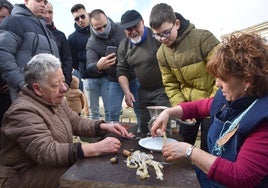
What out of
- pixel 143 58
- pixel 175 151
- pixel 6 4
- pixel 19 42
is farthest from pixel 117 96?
pixel 175 151

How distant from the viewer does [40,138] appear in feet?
6.54

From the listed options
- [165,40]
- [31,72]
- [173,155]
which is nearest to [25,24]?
[31,72]

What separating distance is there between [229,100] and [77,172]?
0.98 m

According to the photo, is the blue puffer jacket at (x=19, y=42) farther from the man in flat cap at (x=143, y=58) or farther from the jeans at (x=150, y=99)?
the jeans at (x=150, y=99)

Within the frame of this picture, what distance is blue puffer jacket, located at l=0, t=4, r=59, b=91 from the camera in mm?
3043

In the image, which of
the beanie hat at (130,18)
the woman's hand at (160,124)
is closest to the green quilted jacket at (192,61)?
the beanie hat at (130,18)

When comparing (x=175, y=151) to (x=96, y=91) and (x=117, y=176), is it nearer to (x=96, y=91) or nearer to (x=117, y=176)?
(x=117, y=176)

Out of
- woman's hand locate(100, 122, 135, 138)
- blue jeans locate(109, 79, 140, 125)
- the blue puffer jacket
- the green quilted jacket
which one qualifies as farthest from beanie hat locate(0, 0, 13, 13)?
woman's hand locate(100, 122, 135, 138)

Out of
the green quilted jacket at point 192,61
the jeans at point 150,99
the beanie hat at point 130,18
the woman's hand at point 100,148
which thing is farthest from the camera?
the jeans at point 150,99

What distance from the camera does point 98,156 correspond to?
1.95 meters

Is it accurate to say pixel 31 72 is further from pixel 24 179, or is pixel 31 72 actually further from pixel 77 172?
pixel 77 172

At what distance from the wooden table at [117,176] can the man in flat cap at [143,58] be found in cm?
192

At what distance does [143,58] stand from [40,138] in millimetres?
2108

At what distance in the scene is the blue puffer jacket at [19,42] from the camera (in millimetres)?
3043
